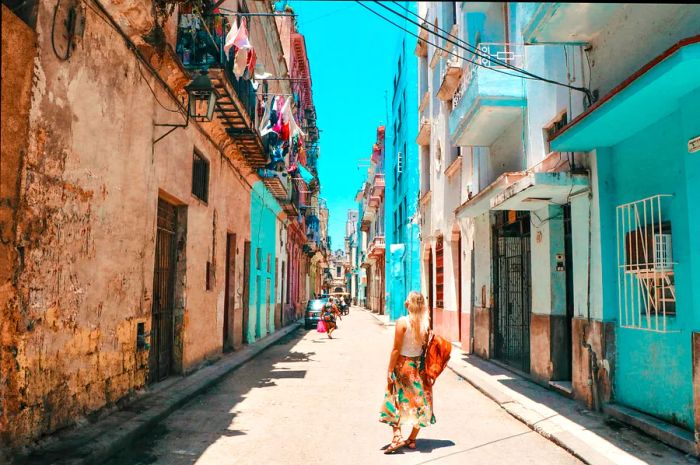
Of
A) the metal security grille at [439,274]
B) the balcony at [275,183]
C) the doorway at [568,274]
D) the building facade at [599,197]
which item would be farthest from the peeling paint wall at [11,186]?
the metal security grille at [439,274]

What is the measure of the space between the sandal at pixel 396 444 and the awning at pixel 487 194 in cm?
481

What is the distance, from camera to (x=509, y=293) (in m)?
13.0

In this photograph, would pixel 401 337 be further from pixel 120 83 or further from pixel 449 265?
pixel 449 265

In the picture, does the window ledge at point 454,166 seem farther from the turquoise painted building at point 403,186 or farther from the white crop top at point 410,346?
the white crop top at point 410,346

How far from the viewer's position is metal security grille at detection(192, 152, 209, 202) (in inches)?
456

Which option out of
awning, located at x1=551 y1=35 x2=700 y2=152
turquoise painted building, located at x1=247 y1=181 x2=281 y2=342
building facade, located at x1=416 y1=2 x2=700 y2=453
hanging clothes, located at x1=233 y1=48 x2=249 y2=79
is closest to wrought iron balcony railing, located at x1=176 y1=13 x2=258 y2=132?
hanging clothes, located at x1=233 y1=48 x2=249 y2=79

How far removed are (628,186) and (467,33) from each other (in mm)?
8499

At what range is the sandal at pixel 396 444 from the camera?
18.9 feet

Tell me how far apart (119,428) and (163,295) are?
3.84 m

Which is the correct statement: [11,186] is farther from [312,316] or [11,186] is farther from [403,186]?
[403,186]

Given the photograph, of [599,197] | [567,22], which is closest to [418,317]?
[599,197]

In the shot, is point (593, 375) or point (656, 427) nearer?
point (656, 427)

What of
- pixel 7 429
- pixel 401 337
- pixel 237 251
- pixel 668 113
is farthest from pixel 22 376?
pixel 237 251

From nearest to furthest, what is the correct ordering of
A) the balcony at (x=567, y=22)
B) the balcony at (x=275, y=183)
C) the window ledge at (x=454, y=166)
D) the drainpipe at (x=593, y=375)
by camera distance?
the balcony at (x=567, y=22)
the drainpipe at (x=593, y=375)
the window ledge at (x=454, y=166)
the balcony at (x=275, y=183)
